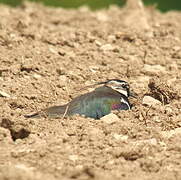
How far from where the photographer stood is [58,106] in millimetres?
2678

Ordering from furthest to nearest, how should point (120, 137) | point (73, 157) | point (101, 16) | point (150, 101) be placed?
point (101, 16), point (150, 101), point (120, 137), point (73, 157)

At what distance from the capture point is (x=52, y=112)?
2.63 meters

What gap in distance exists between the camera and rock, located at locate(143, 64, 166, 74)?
128 inches

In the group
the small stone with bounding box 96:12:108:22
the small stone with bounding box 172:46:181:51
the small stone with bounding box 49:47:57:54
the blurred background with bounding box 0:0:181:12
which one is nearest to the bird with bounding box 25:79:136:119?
the small stone with bounding box 49:47:57:54

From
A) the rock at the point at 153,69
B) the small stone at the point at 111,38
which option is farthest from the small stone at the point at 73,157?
the small stone at the point at 111,38

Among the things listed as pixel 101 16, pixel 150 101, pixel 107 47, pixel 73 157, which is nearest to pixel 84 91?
pixel 150 101

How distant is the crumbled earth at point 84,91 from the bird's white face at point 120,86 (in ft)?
0.26

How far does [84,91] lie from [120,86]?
7.1 inches

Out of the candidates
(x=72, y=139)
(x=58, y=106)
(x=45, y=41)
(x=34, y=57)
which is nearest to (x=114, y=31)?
(x=45, y=41)

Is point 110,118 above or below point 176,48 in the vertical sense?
below

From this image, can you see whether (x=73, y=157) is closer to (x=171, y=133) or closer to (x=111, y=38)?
(x=171, y=133)

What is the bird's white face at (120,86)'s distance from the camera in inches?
113

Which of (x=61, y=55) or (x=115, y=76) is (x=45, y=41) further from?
(x=115, y=76)

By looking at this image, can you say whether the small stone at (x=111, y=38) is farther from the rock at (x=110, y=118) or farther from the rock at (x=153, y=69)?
the rock at (x=110, y=118)
